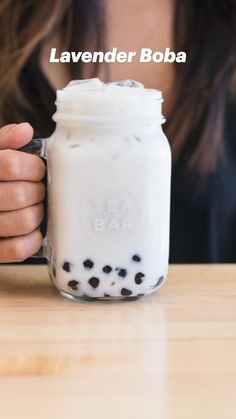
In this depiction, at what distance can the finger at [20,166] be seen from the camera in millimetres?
756

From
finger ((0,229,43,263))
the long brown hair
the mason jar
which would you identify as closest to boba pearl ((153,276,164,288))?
the mason jar

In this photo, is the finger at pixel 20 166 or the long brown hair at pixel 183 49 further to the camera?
the long brown hair at pixel 183 49

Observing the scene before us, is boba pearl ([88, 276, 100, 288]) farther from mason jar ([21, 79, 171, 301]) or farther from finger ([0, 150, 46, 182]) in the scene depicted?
finger ([0, 150, 46, 182])

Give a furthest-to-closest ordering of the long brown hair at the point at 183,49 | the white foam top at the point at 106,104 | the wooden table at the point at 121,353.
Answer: the long brown hair at the point at 183,49
the white foam top at the point at 106,104
the wooden table at the point at 121,353

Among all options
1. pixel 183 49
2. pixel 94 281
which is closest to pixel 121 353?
pixel 94 281

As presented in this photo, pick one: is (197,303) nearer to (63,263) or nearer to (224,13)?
(63,263)

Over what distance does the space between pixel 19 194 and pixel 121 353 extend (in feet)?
0.77

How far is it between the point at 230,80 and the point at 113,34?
0.75 ft

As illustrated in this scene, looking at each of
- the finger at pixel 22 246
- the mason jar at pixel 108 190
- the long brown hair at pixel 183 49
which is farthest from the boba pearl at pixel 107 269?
the long brown hair at pixel 183 49

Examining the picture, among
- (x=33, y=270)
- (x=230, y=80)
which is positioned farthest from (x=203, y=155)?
(x=33, y=270)

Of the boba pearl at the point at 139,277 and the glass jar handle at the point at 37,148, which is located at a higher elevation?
the glass jar handle at the point at 37,148

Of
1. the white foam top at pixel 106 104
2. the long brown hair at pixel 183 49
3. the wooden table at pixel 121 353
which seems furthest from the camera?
the long brown hair at pixel 183 49

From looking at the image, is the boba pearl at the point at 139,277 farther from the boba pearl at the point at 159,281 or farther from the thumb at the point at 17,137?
the thumb at the point at 17,137

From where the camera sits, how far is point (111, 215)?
27.9 inches
